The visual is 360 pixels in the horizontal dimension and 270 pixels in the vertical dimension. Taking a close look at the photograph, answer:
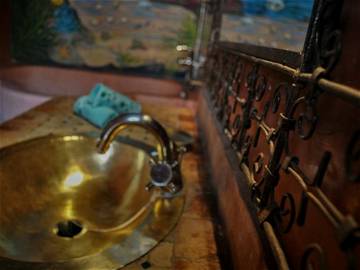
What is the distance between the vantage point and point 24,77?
2641 mm

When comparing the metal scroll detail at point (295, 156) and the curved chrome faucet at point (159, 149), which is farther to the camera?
the curved chrome faucet at point (159, 149)

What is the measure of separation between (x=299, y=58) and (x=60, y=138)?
92 centimetres

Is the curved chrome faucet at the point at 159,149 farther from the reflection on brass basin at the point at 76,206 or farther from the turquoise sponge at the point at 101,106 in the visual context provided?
the turquoise sponge at the point at 101,106

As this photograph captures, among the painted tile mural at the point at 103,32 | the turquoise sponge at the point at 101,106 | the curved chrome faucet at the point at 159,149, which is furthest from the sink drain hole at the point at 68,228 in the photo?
the painted tile mural at the point at 103,32

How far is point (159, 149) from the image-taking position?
841mm

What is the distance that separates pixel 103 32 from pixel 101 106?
143cm

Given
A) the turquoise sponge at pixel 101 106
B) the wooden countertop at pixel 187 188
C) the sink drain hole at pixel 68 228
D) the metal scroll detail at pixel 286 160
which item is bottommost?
the sink drain hole at pixel 68 228

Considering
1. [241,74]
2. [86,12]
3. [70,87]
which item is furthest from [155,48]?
[241,74]

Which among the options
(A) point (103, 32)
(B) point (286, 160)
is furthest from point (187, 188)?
(A) point (103, 32)

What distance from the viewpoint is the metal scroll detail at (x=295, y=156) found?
0.25 metres

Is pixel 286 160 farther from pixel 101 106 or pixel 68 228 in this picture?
pixel 101 106

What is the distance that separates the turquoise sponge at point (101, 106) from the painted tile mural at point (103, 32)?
47.2 inches

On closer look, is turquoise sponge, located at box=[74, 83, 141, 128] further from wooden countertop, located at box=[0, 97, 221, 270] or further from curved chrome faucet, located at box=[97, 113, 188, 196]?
curved chrome faucet, located at box=[97, 113, 188, 196]

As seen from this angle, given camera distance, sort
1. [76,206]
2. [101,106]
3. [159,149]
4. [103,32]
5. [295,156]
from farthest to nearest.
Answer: [103,32] → [101,106] → [76,206] → [159,149] → [295,156]
